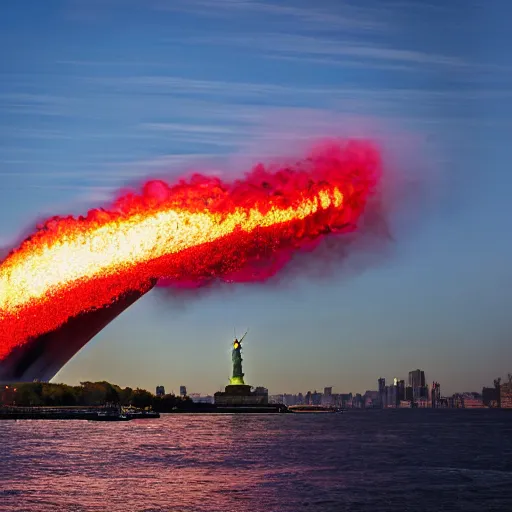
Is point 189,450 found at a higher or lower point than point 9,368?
lower

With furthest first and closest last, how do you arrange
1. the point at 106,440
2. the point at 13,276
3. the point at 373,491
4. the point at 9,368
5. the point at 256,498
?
the point at 106,440 → the point at 9,368 → the point at 13,276 → the point at 373,491 → the point at 256,498

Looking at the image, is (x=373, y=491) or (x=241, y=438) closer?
(x=373, y=491)

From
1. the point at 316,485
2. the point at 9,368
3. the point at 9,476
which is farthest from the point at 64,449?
the point at 316,485

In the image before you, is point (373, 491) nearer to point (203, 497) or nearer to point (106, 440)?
point (203, 497)

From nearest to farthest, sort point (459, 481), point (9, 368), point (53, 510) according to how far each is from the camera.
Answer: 1. point (53, 510)
2. point (459, 481)
3. point (9, 368)

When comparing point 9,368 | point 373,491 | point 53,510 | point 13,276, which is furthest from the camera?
point 9,368

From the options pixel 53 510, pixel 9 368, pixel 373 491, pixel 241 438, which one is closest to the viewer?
pixel 53 510

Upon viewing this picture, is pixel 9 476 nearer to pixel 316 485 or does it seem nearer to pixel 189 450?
pixel 316 485

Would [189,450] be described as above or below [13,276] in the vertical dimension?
below

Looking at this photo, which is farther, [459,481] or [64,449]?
[64,449]

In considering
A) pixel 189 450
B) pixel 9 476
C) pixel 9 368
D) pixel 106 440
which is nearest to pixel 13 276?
pixel 9 476
